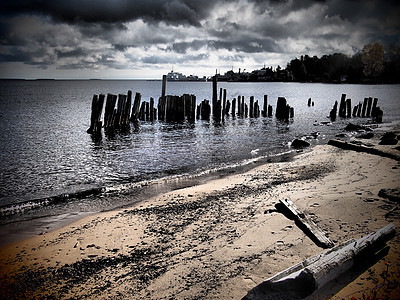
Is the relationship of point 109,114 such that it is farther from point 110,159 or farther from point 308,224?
point 308,224

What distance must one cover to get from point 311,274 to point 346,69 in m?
146

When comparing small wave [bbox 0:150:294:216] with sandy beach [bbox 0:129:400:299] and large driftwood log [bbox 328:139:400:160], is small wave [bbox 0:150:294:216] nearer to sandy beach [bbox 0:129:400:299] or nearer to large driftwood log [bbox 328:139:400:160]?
sandy beach [bbox 0:129:400:299]

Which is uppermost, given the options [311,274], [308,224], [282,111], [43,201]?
[282,111]

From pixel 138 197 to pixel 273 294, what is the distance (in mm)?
5473

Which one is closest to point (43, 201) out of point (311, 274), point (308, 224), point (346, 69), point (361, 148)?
point (308, 224)

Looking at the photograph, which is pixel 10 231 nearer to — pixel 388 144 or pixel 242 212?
pixel 242 212

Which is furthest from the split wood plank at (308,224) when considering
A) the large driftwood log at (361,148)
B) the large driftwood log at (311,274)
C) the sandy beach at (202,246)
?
the large driftwood log at (361,148)

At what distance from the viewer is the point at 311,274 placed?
286 centimetres

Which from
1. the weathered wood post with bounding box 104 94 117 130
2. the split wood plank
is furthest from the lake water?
the split wood plank

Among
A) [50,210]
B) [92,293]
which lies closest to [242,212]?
[92,293]

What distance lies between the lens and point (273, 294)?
9.29ft

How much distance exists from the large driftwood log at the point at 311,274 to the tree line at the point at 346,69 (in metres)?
73.2

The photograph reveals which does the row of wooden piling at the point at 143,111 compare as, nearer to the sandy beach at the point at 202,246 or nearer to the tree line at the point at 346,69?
the sandy beach at the point at 202,246

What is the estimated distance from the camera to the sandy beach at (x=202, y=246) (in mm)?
3512
